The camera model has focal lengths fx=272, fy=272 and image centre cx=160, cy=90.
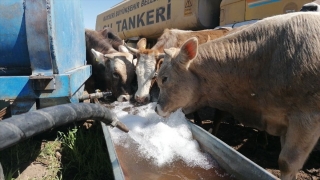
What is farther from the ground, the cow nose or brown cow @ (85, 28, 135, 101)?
brown cow @ (85, 28, 135, 101)

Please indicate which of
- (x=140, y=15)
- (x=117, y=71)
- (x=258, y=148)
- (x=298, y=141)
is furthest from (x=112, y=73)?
(x=140, y=15)

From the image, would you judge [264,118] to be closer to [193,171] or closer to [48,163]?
[193,171]

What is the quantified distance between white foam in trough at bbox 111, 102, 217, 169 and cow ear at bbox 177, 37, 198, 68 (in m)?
0.83

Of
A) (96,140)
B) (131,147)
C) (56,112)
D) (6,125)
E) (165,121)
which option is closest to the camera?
(6,125)

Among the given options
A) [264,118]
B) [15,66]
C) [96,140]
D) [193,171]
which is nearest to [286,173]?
[264,118]

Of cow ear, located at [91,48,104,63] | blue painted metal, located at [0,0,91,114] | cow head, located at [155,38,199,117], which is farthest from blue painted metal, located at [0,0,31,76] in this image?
cow ear, located at [91,48,104,63]

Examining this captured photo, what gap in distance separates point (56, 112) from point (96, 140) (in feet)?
7.47

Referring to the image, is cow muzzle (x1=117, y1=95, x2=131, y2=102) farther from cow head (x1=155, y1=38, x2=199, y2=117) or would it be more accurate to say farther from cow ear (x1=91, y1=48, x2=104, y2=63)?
cow head (x1=155, y1=38, x2=199, y2=117)

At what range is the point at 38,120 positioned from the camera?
1.41 m

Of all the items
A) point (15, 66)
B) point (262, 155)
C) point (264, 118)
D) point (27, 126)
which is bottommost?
point (262, 155)

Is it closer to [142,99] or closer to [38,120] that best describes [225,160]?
[38,120]

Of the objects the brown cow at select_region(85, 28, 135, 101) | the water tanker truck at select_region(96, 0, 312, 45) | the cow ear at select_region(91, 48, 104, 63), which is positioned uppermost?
the water tanker truck at select_region(96, 0, 312, 45)

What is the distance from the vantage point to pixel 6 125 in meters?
1.24

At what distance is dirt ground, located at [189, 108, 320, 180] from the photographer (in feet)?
12.6
